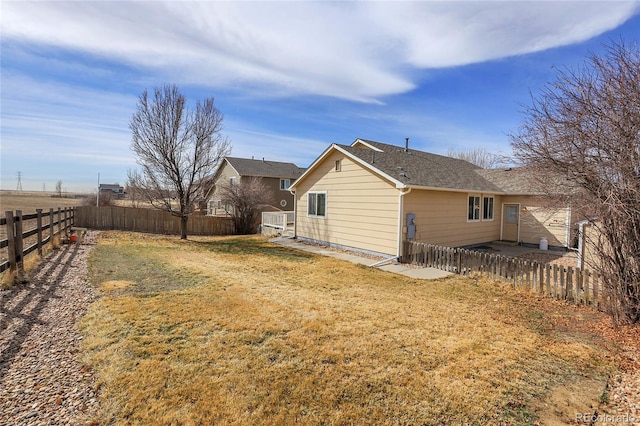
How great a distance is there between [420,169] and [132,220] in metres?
17.7

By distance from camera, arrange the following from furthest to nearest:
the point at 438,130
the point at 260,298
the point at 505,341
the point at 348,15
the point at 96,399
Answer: the point at 438,130, the point at 348,15, the point at 260,298, the point at 505,341, the point at 96,399

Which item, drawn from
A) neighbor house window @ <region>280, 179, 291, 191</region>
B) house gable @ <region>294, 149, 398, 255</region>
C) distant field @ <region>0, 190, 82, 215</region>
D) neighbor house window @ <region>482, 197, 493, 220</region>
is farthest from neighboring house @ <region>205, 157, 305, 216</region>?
neighbor house window @ <region>482, 197, 493, 220</region>

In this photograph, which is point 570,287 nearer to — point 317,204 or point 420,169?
point 420,169

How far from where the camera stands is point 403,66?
13320 millimetres

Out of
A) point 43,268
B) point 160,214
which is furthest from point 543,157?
point 160,214

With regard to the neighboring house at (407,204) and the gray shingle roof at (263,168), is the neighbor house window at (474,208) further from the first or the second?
the gray shingle roof at (263,168)

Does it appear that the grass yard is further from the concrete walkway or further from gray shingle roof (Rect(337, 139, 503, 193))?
gray shingle roof (Rect(337, 139, 503, 193))

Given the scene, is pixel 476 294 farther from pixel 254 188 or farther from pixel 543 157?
pixel 254 188

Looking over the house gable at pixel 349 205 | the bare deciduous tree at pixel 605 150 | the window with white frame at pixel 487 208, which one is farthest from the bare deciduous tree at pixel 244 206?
the bare deciduous tree at pixel 605 150

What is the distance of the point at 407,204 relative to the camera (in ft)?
38.3

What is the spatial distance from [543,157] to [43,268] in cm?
1165

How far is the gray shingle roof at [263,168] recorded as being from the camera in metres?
31.3

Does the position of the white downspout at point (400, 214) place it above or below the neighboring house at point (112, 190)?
below

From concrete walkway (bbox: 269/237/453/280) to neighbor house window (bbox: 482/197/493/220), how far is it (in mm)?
7281
